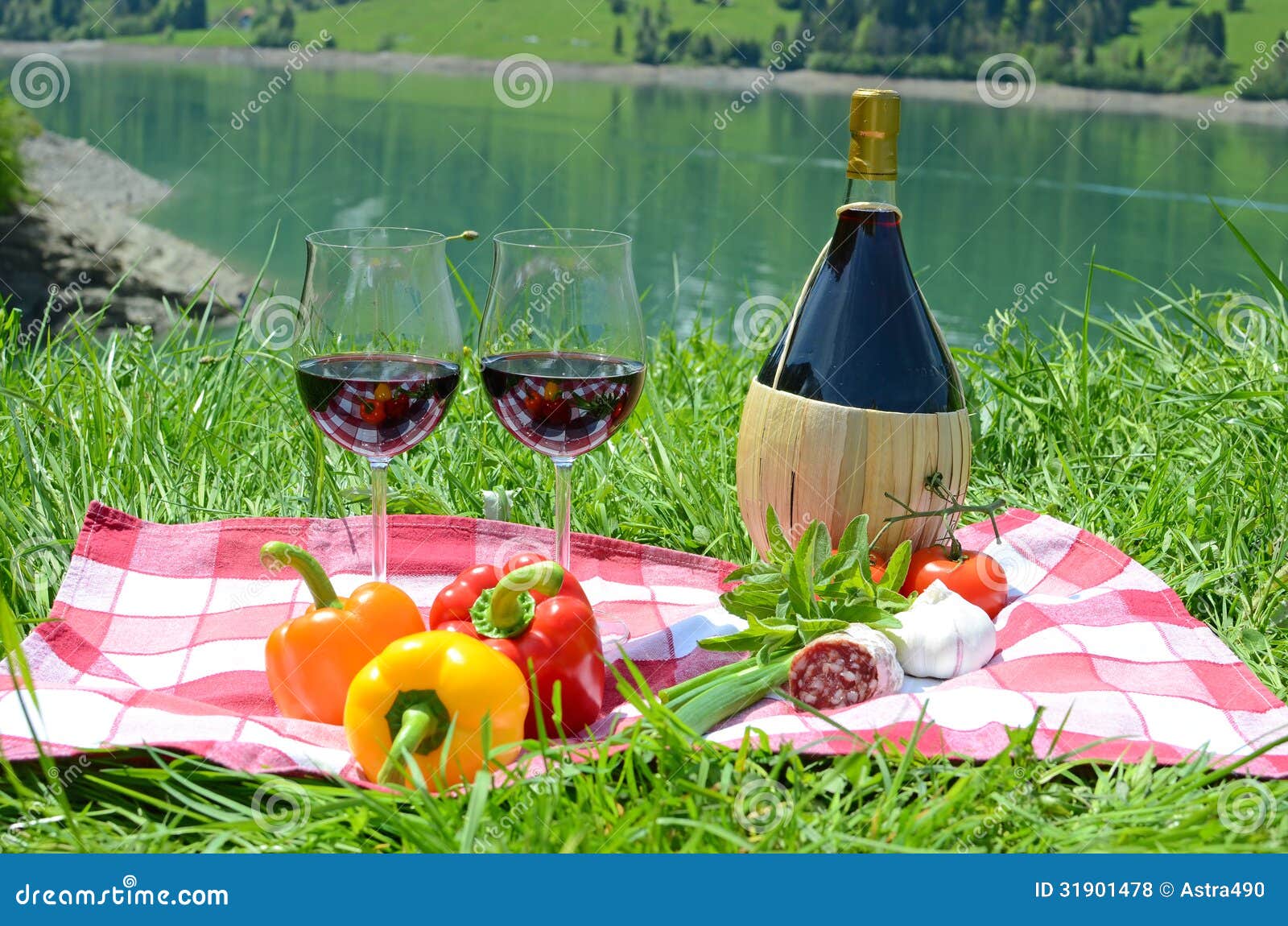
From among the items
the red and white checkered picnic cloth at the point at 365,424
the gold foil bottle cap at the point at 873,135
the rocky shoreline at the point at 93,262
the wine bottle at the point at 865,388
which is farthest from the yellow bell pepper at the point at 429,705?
the rocky shoreline at the point at 93,262

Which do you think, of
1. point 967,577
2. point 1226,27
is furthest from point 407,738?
point 1226,27

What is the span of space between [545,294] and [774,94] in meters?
32.6

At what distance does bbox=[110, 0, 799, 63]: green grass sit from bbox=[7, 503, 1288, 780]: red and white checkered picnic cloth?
28.9 m

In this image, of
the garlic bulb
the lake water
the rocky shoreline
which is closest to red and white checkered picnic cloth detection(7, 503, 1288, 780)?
the garlic bulb

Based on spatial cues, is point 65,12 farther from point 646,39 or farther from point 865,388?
point 865,388

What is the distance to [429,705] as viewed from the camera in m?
1.46

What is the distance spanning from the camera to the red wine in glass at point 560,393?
1709 mm

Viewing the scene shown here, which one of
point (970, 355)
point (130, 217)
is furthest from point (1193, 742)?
point (130, 217)

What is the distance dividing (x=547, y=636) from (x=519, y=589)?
9 centimetres

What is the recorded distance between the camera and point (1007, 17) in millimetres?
26891

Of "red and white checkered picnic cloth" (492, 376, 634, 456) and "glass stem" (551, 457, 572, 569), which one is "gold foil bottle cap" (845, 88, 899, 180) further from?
"glass stem" (551, 457, 572, 569)

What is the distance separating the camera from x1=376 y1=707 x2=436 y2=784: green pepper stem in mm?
1381

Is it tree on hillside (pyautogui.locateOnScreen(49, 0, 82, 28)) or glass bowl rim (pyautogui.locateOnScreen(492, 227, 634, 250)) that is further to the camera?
tree on hillside (pyautogui.locateOnScreen(49, 0, 82, 28))

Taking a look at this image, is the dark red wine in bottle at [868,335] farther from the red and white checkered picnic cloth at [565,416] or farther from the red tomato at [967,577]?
the red and white checkered picnic cloth at [565,416]
